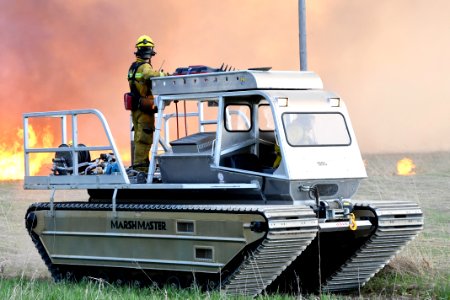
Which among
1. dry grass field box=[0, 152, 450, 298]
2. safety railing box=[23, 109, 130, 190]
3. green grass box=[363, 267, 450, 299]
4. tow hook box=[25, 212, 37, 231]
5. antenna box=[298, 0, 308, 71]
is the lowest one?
green grass box=[363, 267, 450, 299]

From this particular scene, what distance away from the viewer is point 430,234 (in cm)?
2130

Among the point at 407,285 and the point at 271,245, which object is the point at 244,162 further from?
the point at 407,285

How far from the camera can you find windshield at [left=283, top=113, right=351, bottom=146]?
51.6 ft

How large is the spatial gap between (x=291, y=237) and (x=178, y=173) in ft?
8.43

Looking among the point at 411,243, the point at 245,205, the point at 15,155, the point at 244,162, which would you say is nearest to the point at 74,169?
the point at 244,162

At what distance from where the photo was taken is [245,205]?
15422 mm

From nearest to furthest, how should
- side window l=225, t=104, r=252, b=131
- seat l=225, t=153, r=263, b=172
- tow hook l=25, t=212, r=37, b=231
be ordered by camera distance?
seat l=225, t=153, r=263, b=172 → side window l=225, t=104, r=252, b=131 → tow hook l=25, t=212, r=37, b=231

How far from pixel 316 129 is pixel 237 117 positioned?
197 centimetres

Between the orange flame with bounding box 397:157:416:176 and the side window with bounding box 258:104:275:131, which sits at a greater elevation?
the side window with bounding box 258:104:275:131

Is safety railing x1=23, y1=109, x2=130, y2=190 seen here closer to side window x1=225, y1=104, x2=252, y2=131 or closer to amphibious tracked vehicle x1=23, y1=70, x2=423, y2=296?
amphibious tracked vehicle x1=23, y1=70, x2=423, y2=296

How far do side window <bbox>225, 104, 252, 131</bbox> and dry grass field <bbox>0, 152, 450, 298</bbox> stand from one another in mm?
2971

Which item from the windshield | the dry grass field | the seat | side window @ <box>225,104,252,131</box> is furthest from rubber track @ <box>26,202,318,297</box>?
the dry grass field

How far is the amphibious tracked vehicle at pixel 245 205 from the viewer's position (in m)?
15.2

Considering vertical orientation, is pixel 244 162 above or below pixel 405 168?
above
